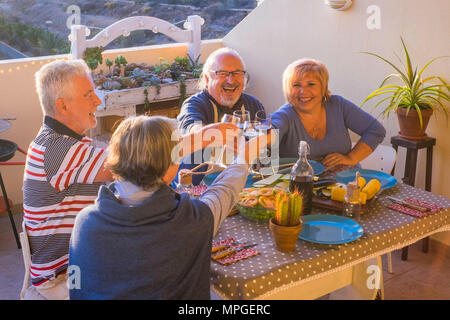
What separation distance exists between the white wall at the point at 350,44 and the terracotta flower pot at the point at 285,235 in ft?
6.98

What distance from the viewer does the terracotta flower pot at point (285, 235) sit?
1733 millimetres

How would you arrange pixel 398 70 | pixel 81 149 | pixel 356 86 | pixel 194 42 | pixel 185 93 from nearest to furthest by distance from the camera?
pixel 81 149
pixel 398 70
pixel 356 86
pixel 185 93
pixel 194 42

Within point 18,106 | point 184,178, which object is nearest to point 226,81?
point 184,178

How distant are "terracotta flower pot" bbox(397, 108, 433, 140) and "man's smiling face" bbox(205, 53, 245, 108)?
43.1 inches

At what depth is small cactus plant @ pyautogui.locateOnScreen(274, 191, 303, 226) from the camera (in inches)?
67.7

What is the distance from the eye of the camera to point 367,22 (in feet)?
12.5

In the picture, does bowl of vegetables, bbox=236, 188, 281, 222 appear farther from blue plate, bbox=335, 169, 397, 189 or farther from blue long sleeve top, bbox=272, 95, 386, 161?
blue long sleeve top, bbox=272, 95, 386, 161

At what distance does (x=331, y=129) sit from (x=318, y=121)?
0.31 ft

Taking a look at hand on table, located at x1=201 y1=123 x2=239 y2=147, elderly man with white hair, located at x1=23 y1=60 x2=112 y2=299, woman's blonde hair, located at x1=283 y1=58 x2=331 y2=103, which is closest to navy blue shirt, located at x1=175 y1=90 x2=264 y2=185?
woman's blonde hair, located at x1=283 y1=58 x2=331 y2=103

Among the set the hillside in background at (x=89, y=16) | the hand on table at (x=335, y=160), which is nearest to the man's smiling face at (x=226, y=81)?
the hand on table at (x=335, y=160)

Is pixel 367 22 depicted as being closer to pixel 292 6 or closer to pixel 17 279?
pixel 292 6

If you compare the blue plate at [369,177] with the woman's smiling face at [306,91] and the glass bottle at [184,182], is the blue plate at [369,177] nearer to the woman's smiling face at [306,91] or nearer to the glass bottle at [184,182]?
the woman's smiling face at [306,91]
